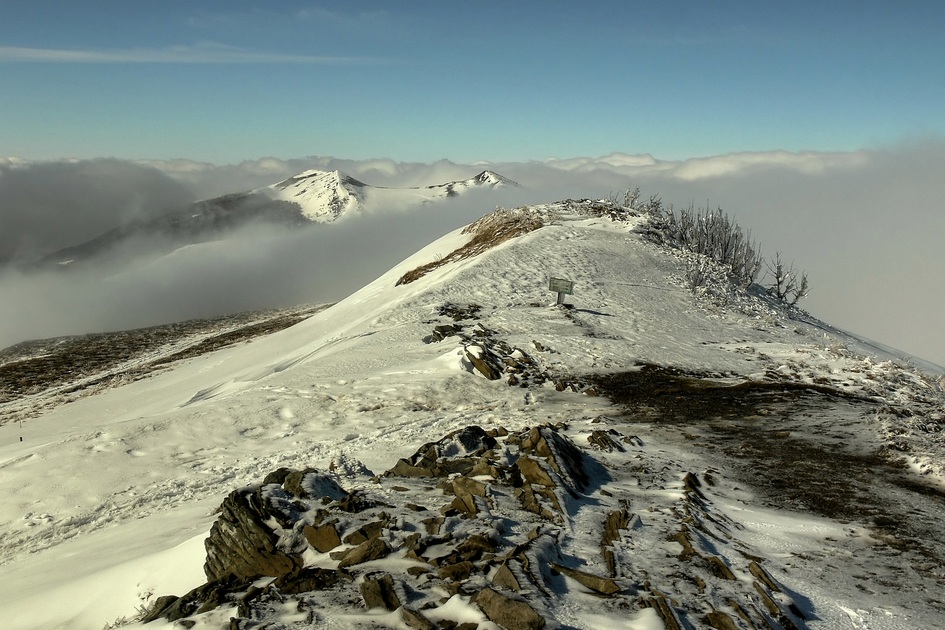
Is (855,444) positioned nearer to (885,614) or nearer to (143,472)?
(885,614)

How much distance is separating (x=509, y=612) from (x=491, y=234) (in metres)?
30.2

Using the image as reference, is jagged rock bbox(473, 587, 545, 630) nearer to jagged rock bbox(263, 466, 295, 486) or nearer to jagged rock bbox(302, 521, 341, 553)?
jagged rock bbox(302, 521, 341, 553)

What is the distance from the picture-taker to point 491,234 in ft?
113

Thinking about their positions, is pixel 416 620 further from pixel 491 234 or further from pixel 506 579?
pixel 491 234

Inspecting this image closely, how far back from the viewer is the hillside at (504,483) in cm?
603

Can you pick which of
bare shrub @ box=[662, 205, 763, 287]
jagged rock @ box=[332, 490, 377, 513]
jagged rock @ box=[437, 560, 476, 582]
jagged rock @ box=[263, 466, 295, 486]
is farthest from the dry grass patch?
jagged rock @ box=[437, 560, 476, 582]

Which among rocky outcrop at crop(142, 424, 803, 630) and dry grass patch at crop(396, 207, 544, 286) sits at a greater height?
dry grass patch at crop(396, 207, 544, 286)

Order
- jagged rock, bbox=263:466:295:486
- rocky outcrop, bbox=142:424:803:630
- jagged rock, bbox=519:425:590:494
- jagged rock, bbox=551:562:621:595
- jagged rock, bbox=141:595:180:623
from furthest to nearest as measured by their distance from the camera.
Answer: jagged rock, bbox=519:425:590:494 → jagged rock, bbox=263:466:295:486 → jagged rock, bbox=551:562:621:595 → jagged rock, bbox=141:595:180:623 → rocky outcrop, bbox=142:424:803:630

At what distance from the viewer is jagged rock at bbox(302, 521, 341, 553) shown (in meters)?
6.57

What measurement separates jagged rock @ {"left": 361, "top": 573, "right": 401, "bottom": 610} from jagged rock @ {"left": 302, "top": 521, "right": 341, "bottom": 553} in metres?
1.01

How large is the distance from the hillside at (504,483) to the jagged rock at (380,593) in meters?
0.02

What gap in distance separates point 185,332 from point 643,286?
2935 centimetres

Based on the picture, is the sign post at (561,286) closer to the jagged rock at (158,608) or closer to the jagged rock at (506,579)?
the jagged rock at (506,579)

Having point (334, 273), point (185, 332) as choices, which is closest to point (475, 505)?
point (185, 332)
